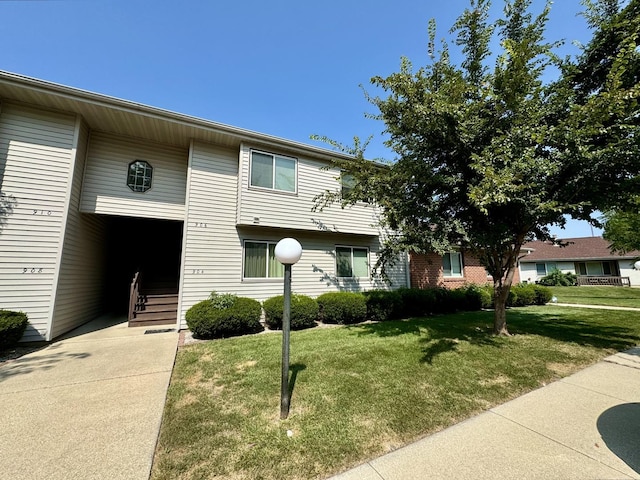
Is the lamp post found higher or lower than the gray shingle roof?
lower

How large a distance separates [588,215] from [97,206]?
12.7 metres

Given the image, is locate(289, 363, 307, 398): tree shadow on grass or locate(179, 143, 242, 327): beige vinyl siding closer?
locate(289, 363, 307, 398): tree shadow on grass

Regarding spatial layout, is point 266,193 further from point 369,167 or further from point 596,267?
point 596,267

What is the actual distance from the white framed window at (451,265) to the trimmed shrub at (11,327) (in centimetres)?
1499

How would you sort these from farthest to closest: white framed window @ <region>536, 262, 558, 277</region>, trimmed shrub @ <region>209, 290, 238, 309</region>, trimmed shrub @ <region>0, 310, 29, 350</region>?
white framed window @ <region>536, 262, 558, 277</region>, trimmed shrub @ <region>209, 290, 238, 309</region>, trimmed shrub @ <region>0, 310, 29, 350</region>

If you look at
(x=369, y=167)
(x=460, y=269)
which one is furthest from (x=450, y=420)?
(x=460, y=269)

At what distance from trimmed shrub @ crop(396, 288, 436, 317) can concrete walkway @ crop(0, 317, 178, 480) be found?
24.4ft

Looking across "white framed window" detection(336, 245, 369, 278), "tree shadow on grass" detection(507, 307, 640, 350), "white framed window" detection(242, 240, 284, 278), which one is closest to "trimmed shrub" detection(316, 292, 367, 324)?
"white framed window" detection(336, 245, 369, 278)

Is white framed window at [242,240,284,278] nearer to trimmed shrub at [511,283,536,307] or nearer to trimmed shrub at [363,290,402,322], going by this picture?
trimmed shrub at [363,290,402,322]

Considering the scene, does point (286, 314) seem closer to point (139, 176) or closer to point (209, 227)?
point (209, 227)

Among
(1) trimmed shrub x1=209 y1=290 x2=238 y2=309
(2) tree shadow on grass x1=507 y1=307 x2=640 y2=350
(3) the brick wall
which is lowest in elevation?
(2) tree shadow on grass x1=507 y1=307 x2=640 y2=350

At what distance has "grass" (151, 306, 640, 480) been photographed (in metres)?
2.57

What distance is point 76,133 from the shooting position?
718cm

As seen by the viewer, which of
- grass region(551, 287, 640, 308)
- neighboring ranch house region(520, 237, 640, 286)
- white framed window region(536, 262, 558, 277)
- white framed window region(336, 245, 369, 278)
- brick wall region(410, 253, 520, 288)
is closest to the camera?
white framed window region(336, 245, 369, 278)
